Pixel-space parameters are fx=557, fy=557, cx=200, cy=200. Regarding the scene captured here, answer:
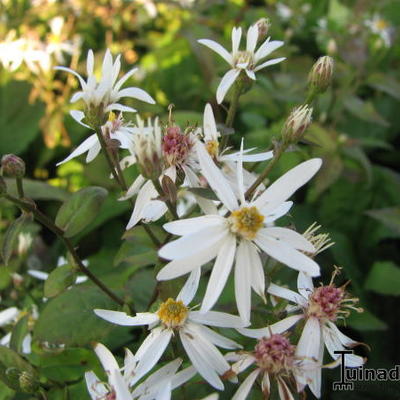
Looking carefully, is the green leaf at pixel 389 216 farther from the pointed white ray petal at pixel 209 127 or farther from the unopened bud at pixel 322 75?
the pointed white ray petal at pixel 209 127

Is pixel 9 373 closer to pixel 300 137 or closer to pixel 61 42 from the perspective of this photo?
pixel 300 137

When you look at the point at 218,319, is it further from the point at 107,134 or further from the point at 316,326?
the point at 107,134

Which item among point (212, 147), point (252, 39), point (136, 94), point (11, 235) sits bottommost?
point (11, 235)

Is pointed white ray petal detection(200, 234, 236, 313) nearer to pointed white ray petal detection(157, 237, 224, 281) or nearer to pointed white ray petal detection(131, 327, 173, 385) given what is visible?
pointed white ray petal detection(157, 237, 224, 281)

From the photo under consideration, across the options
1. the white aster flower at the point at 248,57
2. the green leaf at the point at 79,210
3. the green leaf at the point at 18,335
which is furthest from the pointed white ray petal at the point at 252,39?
the green leaf at the point at 18,335

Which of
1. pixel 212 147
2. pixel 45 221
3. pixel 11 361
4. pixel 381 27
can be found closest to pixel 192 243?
pixel 212 147

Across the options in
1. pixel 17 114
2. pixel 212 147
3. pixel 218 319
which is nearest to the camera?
pixel 218 319

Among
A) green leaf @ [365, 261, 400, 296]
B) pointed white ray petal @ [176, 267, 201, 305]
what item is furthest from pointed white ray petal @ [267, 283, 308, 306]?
green leaf @ [365, 261, 400, 296]

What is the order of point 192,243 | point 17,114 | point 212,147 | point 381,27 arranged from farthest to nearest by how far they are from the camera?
point 381,27 → point 17,114 → point 212,147 → point 192,243
